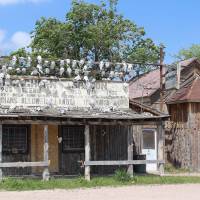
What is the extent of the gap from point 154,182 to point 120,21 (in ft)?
77.9

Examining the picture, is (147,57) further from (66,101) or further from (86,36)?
(66,101)

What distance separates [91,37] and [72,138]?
17824mm

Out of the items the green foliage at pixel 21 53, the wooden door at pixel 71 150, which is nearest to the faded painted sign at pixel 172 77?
the wooden door at pixel 71 150

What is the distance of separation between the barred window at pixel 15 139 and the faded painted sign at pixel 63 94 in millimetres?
1174

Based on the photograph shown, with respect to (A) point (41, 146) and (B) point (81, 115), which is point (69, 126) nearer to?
(A) point (41, 146)

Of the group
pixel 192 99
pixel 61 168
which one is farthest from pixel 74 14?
pixel 61 168

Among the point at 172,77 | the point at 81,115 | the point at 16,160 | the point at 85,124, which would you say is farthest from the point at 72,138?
the point at 172,77

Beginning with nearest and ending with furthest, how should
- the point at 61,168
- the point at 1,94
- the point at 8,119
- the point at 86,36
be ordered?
the point at 8,119 < the point at 1,94 < the point at 61,168 < the point at 86,36

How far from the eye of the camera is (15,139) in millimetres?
23375

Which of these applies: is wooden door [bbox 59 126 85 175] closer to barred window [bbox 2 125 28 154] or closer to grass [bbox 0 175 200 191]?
barred window [bbox 2 125 28 154]

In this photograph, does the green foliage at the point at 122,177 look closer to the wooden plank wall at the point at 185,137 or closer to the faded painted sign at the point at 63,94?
the faded painted sign at the point at 63,94

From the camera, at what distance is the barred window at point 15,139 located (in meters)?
23.2

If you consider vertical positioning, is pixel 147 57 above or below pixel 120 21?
below

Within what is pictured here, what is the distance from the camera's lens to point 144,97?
31.4 m
